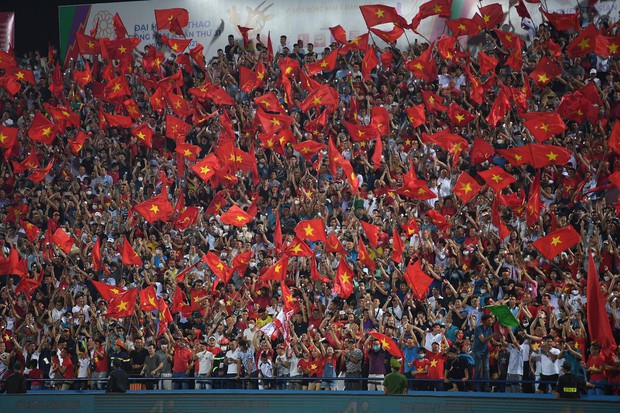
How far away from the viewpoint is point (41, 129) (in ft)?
81.2

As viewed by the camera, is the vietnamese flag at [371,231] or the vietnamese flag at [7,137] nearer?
the vietnamese flag at [371,231]

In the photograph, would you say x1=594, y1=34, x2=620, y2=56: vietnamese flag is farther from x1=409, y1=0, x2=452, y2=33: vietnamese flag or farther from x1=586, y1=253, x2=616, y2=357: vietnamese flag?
x1=586, y1=253, x2=616, y2=357: vietnamese flag

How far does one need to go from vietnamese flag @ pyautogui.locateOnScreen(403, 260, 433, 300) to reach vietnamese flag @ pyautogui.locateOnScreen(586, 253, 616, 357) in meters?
3.38

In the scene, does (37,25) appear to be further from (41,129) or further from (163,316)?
(163,316)

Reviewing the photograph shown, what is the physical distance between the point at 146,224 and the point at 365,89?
225 inches

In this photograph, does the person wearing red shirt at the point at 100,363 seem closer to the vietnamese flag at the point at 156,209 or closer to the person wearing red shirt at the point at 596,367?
the vietnamese flag at the point at 156,209

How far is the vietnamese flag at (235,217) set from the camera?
847 inches

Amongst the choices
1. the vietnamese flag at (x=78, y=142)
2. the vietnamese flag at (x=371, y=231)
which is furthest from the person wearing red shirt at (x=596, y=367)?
the vietnamese flag at (x=78, y=142)

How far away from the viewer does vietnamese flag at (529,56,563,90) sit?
2278 cm

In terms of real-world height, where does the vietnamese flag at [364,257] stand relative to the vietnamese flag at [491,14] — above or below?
below

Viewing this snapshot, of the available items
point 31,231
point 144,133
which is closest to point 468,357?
point 31,231

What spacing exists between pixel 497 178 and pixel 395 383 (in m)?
6.77

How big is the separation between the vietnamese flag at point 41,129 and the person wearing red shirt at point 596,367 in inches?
539

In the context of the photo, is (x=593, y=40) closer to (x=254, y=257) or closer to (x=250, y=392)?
(x=254, y=257)
